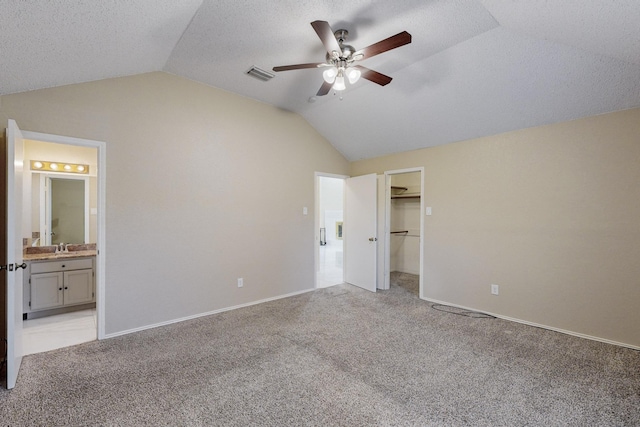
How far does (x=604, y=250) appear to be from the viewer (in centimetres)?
289

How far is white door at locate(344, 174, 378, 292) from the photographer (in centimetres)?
474

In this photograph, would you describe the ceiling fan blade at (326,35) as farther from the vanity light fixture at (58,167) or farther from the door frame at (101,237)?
the vanity light fixture at (58,167)

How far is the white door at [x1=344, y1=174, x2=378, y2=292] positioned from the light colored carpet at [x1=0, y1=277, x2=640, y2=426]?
1.50 meters

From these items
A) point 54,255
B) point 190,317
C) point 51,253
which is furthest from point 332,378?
point 51,253

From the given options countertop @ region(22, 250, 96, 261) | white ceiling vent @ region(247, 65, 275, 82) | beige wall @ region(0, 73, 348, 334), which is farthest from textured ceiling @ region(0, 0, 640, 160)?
countertop @ region(22, 250, 96, 261)

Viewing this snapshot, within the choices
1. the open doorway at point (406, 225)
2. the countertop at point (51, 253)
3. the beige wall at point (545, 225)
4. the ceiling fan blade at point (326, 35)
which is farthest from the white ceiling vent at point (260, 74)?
the open doorway at point (406, 225)

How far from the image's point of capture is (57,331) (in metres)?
3.17

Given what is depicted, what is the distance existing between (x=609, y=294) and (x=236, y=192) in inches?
172

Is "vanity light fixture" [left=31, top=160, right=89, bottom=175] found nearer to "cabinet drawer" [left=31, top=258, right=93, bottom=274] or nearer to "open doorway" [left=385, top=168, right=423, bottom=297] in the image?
"cabinet drawer" [left=31, top=258, right=93, bottom=274]

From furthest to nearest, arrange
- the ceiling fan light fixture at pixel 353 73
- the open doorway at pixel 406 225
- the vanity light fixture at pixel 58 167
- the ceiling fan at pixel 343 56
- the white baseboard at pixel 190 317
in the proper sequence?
the open doorway at pixel 406 225, the vanity light fixture at pixel 58 167, the white baseboard at pixel 190 317, the ceiling fan light fixture at pixel 353 73, the ceiling fan at pixel 343 56

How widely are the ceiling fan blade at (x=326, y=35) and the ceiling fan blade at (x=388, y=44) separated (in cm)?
18

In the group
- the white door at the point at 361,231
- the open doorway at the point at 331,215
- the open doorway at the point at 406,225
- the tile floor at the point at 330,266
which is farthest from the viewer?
the open doorway at the point at 331,215

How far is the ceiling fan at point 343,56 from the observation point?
1.96 metres

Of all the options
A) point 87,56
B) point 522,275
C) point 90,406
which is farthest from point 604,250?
point 87,56
